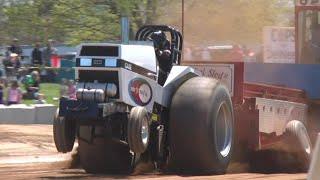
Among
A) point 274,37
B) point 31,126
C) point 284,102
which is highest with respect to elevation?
point 274,37

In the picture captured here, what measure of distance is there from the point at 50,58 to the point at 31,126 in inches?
273

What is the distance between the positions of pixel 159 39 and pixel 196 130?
1391 mm

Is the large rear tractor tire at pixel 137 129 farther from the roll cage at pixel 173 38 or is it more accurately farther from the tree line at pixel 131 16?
the tree line at pixel 131 16

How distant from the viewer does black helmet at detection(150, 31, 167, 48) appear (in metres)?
8.87

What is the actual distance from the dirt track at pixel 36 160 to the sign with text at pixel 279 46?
3963 millimetres

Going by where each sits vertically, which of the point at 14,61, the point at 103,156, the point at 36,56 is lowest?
the point at 103,156

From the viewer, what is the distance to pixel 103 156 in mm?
8727

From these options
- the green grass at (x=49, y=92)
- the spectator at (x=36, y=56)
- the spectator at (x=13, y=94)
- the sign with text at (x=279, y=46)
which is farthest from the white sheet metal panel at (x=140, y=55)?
the spectator at (x=36, y=56)

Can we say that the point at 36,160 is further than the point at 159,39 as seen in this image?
Yes

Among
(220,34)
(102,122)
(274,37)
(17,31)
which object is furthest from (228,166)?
(17,31)

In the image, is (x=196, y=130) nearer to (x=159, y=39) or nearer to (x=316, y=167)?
(x=159, y=39)

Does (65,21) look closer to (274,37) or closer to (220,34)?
(220,34)

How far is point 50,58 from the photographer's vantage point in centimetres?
2247

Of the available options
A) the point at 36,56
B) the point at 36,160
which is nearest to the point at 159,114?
→ the point at 36,160
